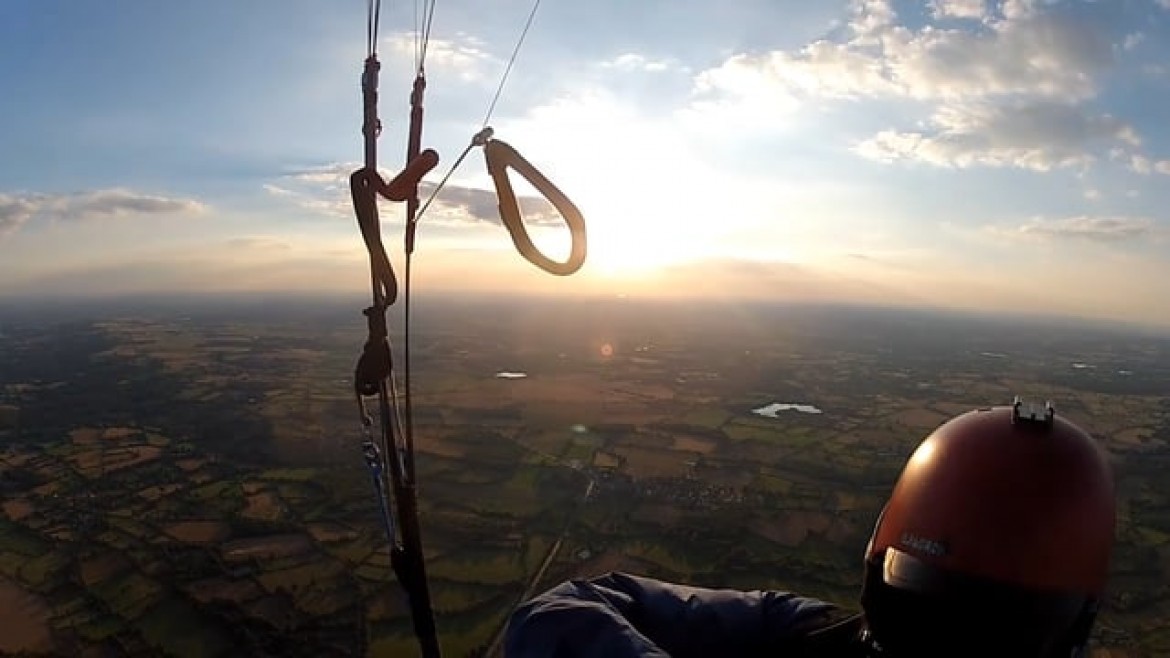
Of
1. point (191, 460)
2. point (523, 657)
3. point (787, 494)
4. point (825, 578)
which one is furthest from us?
point (191, 460)

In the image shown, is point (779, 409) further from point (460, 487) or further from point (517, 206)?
point (517, 206)

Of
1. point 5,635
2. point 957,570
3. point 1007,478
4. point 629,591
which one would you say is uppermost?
point 1007,478

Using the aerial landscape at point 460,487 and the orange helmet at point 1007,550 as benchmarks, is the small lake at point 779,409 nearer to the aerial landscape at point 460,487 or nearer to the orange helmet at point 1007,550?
the aerial landscape at point 460,487

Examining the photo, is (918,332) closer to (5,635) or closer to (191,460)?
(191,460)

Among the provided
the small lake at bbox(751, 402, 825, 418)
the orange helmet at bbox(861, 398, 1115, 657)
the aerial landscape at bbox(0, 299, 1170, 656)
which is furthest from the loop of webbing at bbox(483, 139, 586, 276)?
the small lake at bbox(751, 402, 825, 418)

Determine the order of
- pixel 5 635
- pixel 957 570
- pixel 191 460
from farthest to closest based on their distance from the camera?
1. pixel 191 460
2. pixel 5 635
3. pixel 957 570

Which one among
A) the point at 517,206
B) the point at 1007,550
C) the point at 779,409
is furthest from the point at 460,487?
the point at 1007,550

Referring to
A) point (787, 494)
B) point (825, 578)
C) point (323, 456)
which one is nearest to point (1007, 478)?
point (825, 578)
